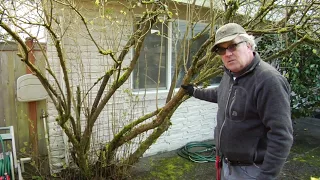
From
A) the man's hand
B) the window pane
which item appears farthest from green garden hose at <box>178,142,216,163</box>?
the man's hand

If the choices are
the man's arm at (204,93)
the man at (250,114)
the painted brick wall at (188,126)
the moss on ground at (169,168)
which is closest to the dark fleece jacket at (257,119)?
the man at (250,114)

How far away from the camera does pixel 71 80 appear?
14.7ft

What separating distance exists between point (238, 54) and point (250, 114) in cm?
47

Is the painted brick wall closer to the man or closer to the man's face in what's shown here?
the man

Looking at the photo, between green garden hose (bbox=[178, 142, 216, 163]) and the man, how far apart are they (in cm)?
307

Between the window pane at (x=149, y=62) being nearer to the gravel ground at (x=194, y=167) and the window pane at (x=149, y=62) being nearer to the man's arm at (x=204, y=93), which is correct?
the gravel ground at (x=194, y=167)

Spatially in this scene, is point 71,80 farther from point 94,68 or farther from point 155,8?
point 155,8

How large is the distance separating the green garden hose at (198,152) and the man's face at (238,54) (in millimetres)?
3518

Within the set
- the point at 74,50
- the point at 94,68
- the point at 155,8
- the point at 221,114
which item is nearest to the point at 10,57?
the point at 74,50

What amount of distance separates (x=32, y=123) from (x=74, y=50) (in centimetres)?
136

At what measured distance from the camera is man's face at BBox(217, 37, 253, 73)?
7.00ft

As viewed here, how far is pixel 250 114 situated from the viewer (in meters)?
2.06

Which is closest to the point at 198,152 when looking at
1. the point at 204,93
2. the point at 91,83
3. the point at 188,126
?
the point at 188,126

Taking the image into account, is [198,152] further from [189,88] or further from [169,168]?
[189,88]
